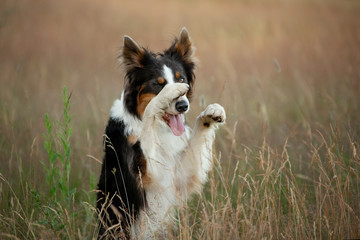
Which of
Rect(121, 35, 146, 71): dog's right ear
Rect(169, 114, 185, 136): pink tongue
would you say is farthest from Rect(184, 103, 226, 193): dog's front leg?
Rect(121, 35, 146, 71): dog's right ear

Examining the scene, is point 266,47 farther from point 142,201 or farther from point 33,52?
point 142,201

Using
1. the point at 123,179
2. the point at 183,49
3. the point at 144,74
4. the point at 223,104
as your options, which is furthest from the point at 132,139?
the point at 223,104

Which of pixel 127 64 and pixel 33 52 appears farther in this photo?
pixel 33 52

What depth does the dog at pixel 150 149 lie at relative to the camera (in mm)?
3195

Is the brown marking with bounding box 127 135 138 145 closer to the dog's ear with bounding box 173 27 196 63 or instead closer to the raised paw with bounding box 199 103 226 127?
the raised paw with bounding box 199 103 226 127

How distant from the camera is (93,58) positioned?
11484 mm

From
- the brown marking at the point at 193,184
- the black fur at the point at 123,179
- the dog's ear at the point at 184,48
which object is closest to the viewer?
the black fur at the point at 123,179

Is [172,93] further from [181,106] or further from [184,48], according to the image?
[184,48]

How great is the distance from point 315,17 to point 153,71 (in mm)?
10846

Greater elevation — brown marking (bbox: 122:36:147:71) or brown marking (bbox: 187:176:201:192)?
brown marking (bbox: 122:36:147:71)

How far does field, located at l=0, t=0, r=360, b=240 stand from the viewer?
301 centimetres

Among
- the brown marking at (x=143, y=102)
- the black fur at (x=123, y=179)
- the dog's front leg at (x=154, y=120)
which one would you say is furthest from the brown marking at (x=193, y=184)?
the brown marking at (x=143, y=102)

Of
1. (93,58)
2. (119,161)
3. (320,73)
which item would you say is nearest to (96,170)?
(119,161)

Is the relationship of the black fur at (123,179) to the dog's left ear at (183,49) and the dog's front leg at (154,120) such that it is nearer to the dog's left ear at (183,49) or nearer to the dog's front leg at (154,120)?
the dog's front leg at (154,120)
